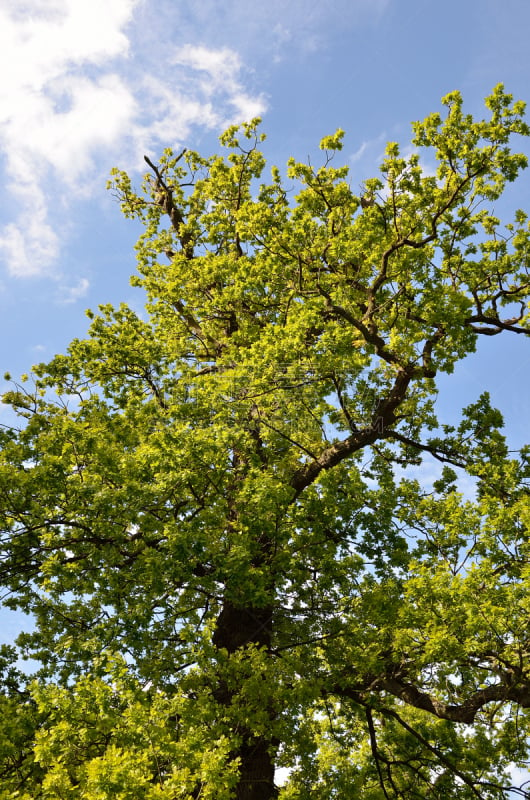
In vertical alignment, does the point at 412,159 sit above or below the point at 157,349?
above

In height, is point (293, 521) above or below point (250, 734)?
above

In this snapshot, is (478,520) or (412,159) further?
(412,159)

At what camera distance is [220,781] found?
6.27 metres

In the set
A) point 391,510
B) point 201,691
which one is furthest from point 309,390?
point 201,691

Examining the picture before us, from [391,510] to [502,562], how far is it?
7.51 ft

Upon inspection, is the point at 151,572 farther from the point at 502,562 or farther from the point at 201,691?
the point at 502,562

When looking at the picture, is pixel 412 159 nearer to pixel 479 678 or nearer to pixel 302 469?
pixel 302 469

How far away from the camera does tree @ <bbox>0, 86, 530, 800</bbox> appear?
8758mm

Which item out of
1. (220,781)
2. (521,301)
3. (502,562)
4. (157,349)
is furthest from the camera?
(157,349)

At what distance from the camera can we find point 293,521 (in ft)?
34.9

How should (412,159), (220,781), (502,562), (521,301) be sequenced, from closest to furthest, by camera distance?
(220,781)
(502,562)
(412,159)
(521,301)

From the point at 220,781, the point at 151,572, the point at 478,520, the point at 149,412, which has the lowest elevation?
the point at 220,781

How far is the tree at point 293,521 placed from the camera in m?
8.76

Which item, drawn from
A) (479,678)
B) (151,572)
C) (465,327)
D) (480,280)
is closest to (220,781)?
(151,572)
